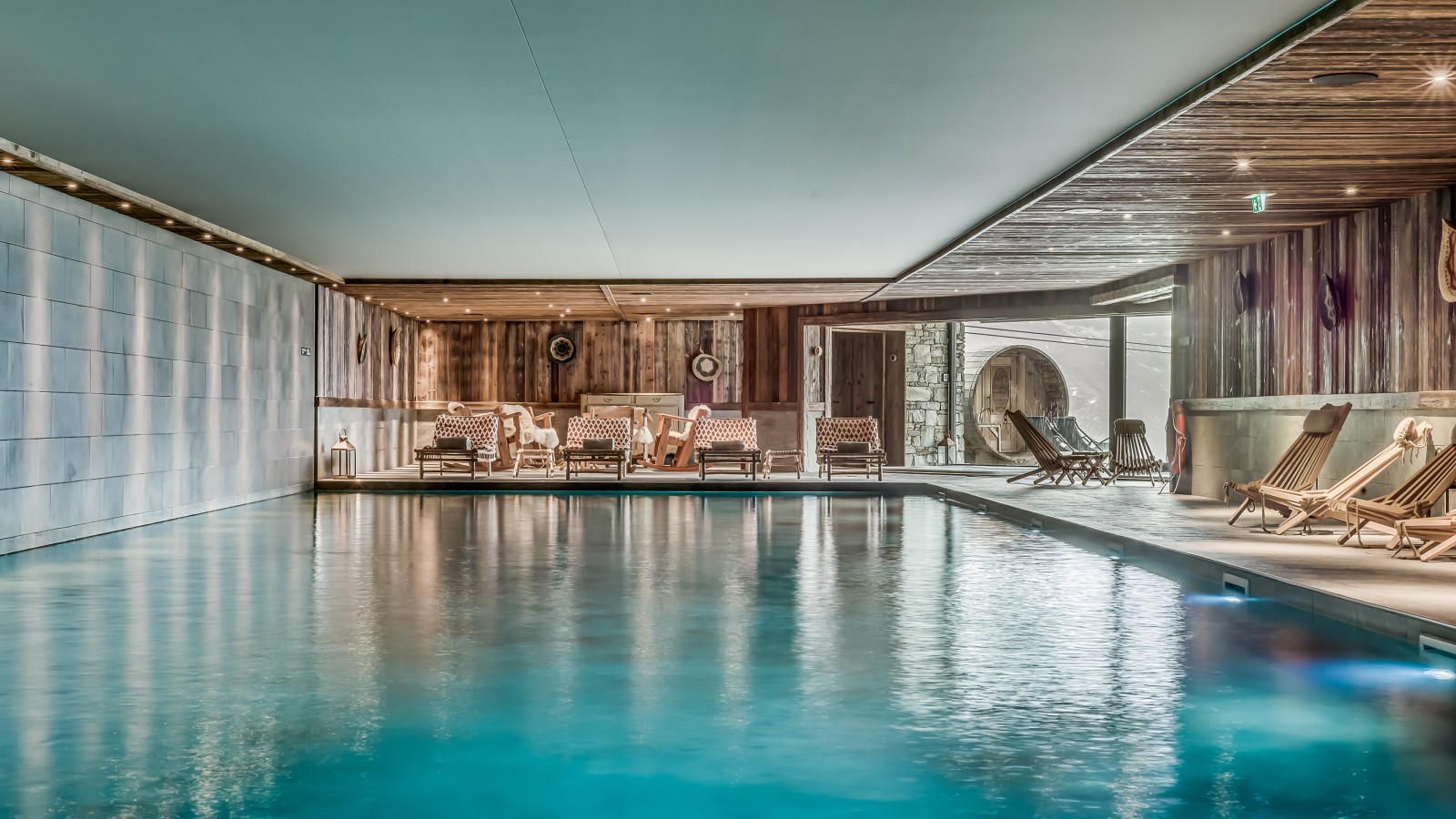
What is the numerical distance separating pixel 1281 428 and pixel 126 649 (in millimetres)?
9201

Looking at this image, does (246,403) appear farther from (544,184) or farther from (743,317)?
(743,317)

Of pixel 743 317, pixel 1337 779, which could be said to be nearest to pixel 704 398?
pixel 743 317

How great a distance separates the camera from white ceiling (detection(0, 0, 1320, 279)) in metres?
4.61

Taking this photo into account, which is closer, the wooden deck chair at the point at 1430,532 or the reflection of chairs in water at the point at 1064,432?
the wooden deck chair at the point at 1430,532

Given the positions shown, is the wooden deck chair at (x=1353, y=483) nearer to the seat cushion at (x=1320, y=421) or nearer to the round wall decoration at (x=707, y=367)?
the seat cushion at (x=1320, y=421)

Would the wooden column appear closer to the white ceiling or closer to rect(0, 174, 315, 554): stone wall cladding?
the white ceiling

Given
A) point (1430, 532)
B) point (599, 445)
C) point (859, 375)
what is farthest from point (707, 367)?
point (1430, 532)

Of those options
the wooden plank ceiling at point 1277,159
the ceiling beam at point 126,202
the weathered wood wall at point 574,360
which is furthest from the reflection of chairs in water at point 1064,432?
the ceiling beam at point 126,202

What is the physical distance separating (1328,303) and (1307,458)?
59.5 inches

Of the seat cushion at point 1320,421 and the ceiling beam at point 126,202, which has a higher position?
the ceiling beam at point 126,202

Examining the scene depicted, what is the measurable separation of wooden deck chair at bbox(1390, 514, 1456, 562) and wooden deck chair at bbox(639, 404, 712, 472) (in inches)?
394

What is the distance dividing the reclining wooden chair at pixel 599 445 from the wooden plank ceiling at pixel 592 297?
1850 mm

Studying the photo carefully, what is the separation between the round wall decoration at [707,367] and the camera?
1812 cm

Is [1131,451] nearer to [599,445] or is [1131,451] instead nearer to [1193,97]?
[599,445]
